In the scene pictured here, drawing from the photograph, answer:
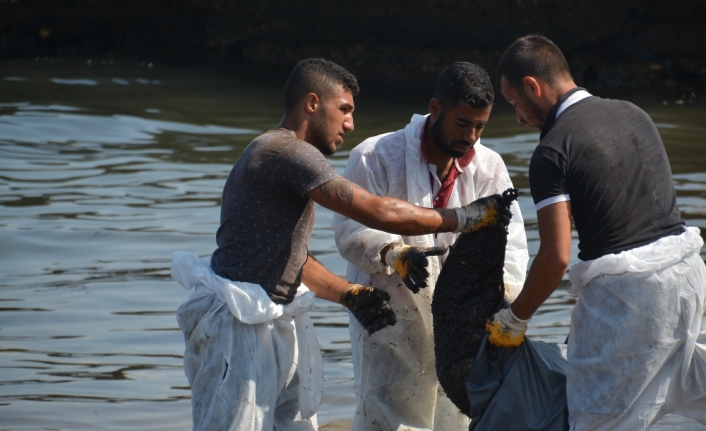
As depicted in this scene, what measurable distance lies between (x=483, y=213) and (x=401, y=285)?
58 centimetres

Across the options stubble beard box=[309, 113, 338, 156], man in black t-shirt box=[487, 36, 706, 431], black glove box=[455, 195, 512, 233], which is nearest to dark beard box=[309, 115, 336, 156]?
stubble beard box=[309, 113, 338, 156]

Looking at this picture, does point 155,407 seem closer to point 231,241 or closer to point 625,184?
point 231,241

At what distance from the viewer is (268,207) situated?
3.24 metres

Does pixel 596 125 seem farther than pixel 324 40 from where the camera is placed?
No

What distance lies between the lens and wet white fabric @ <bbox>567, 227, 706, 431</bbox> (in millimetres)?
3051

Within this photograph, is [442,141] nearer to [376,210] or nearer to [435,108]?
[435,108]

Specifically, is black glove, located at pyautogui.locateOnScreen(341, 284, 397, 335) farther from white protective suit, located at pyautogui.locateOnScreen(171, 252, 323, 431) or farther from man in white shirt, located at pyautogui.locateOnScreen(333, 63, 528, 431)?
white protective suit, located at pyautogui.locateOnScreen(171, 252, 323, 431)

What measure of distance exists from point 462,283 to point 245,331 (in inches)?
35.3

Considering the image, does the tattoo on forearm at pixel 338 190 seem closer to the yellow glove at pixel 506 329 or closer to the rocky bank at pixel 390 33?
the yellow glove at pixel 506 329

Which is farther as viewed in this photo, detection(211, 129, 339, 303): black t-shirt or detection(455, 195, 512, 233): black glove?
detection(455, 195, 512, 233): black glove

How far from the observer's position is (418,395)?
3883mm

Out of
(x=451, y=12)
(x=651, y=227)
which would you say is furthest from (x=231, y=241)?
(x=451, y=12)

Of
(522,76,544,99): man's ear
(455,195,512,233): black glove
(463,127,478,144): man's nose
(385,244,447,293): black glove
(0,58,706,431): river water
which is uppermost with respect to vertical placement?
(522,76,544,99): man's ear

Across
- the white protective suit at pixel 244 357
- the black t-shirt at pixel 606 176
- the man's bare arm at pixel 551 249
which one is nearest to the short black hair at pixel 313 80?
the white protective suit at pixel 244 357
